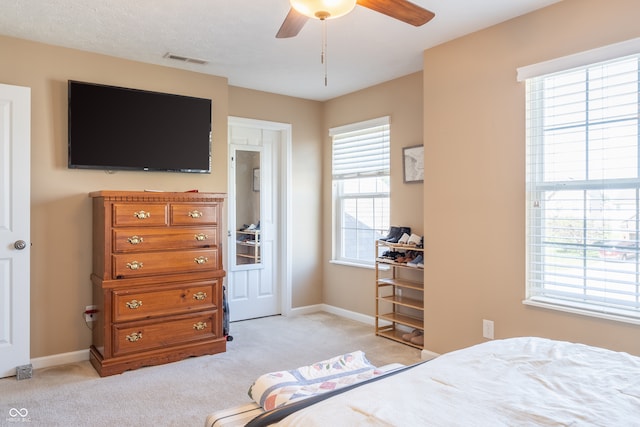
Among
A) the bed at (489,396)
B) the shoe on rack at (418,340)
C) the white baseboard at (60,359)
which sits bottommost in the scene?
the white baseboard at (60,359)

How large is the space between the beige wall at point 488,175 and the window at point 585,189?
0.28 ft

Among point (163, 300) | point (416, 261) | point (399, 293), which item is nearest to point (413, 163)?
point (416, 261)

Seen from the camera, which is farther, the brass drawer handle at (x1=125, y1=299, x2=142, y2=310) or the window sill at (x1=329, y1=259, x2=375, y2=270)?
the window sill at (x1=329, y1=259, x2=375, y2=270)

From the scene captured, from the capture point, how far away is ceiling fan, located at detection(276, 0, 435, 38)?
1.68 metres

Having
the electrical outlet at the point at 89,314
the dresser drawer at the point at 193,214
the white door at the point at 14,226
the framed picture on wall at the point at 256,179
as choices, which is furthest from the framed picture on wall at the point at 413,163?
the white door at the point at 14,226

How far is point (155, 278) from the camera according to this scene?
3.31 m

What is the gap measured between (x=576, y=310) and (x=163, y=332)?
114 inches

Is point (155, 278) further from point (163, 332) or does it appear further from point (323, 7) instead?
point (323, 7)

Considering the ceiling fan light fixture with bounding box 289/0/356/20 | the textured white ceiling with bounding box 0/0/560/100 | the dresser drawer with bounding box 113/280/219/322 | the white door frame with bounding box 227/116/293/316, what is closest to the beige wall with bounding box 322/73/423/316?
the textured white ceiling with bounding box 0/0/560/100

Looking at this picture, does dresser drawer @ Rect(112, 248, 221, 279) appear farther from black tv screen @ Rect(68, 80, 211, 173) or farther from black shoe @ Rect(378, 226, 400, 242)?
black shoe @ Rect(378, 226, 400, 242)

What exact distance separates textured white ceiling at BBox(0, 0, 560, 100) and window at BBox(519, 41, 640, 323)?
631 mm

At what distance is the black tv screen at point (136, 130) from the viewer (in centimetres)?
337

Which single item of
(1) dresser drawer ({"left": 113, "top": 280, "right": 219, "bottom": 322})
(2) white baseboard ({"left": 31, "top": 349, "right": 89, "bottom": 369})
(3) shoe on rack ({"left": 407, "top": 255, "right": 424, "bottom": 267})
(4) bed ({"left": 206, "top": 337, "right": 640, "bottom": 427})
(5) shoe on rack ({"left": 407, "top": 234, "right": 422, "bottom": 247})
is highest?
(5) shoe on rack ({"left": 407, "top": 234, "right": 422, "bottom": 247})

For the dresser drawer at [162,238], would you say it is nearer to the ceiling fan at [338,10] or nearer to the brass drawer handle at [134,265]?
the brass drawer handle at [134,265]
